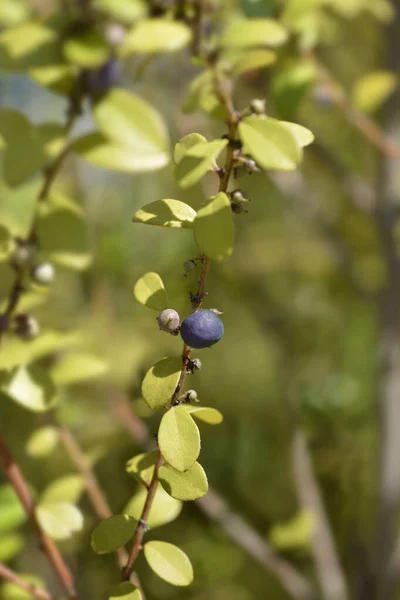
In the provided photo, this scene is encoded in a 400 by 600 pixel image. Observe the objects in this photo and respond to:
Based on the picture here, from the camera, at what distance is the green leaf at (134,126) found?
0.36 meters

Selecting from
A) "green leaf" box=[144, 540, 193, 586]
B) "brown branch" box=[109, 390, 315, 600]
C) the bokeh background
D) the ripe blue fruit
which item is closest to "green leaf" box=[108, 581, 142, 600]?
"green leaf" box=[144, 540, 193, 586]

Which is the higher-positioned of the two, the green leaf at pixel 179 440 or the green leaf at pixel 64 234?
the green leaf at pixel 64 234

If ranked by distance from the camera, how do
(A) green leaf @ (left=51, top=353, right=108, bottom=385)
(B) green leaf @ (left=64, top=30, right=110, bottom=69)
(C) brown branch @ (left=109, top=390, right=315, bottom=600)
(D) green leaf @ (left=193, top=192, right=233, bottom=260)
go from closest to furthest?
(D) green leaf @ (left=193, top=192, right=233, bottom=260), (B) green leaf @ (left=64, top=30, right=110, bottom=69), (A) green leaf @ (left=51, top=353, right=108, bottom=385), (C) brown branch @ (left=109, top=390, right=315, bottom=600)

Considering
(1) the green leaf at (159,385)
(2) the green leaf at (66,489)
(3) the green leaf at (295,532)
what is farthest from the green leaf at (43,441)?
(3) the green leaf at (295,532)

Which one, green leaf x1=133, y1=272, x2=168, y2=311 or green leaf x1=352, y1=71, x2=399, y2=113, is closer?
green leaf x1=133, y1=272, x2=168, y2=311

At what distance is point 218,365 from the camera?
1.23 m

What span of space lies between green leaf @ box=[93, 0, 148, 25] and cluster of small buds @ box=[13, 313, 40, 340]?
Answer: 0.19 m

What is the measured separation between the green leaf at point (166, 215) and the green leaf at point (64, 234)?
0.50ft

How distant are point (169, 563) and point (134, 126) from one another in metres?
0.22

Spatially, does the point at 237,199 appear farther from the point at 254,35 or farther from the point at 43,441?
the point at 43,441

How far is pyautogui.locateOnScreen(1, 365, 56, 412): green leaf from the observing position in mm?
408

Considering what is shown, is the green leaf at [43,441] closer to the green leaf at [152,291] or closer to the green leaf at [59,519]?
the green leaf at [59,519]

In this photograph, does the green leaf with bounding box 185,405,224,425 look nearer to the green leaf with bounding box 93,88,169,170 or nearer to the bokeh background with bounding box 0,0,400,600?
the green leaf with bounding box 93,88,169,170

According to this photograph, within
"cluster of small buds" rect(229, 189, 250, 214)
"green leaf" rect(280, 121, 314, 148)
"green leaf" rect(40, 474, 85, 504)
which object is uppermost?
"green leaf" rect(280, 121, 314, 148)
